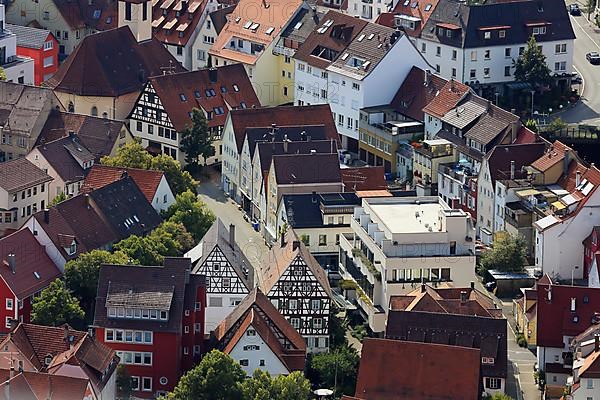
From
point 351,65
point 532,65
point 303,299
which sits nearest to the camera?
point 303,299

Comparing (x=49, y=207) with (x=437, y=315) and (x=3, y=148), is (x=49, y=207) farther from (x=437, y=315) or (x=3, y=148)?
(x=437, y=315)

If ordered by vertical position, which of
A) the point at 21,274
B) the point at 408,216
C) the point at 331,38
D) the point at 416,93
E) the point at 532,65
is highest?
the point at 331,38

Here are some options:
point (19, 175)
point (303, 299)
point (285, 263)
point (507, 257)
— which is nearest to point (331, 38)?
point (19, 175)

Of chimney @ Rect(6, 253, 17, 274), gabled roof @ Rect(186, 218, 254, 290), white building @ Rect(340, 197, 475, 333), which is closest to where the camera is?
gabled roof @ Rect(186, 218, 254, 290)

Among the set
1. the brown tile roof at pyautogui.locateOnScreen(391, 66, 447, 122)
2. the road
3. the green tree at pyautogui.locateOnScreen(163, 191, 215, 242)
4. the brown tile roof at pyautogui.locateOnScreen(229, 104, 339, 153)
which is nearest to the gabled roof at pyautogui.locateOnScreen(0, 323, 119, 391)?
the green tree at pyautogui.locateOnScreen(163, 191, 215, 242)

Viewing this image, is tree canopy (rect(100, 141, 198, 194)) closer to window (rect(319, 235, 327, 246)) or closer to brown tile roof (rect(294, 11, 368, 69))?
window (rect(319, 235, 327, 246))

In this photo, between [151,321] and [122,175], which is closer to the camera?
[151,321]

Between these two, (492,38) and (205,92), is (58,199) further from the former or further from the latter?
(492,38)
